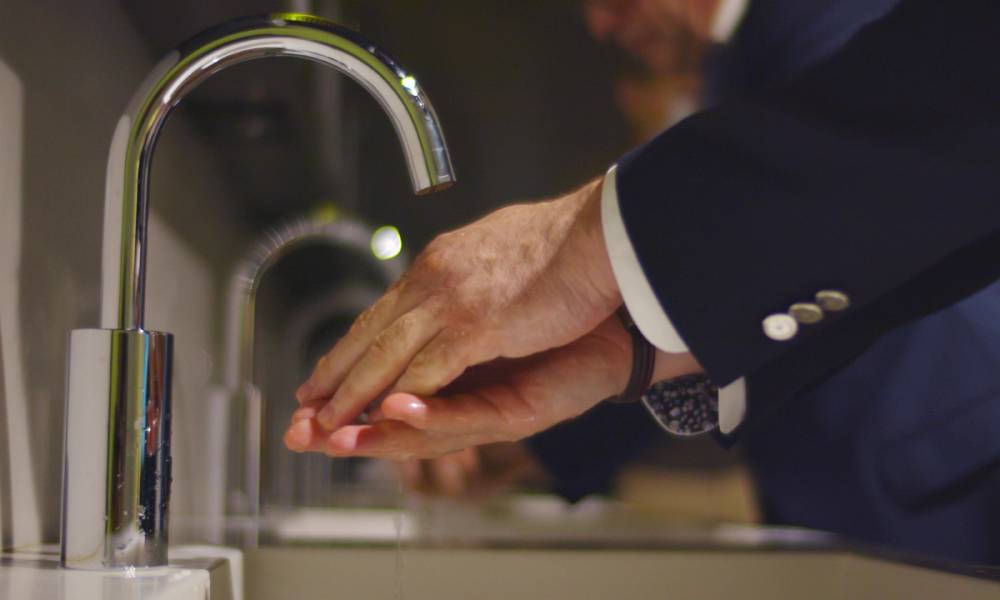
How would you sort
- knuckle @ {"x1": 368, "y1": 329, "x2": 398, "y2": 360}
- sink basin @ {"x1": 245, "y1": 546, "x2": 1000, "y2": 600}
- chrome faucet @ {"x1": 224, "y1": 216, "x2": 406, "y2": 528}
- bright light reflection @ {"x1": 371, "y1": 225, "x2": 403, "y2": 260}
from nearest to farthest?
knuckle @ {"x1": 368, "y1": 329, "x2": 398, "y2": 360}
sink basin @ {"x1": 245, "y1": 546, "x2": 1000, "y2": 600}
chrome faucet @ {"x1": 224, "y1": 216, "x2": 406, "y2": 528}
bright light reflection @ {"x1": 371, "y1": 225, "x2": 403, "y2": 260}

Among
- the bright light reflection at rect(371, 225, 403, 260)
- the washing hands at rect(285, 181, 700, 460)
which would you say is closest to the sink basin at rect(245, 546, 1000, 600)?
the washing hands at rect(285, 181, 700, 460)

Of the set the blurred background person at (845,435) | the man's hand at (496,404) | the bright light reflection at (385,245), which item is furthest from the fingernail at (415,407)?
the bright light reflection at (385,245)

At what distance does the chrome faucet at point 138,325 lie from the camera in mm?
373

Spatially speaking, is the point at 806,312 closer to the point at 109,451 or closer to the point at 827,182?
the point at 827,182

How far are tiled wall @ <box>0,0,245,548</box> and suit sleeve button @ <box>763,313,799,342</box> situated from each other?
323mm

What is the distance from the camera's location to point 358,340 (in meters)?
0.45

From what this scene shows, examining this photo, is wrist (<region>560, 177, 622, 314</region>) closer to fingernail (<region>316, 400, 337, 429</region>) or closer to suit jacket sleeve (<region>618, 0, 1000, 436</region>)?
suit jacket sleeve (<region>618, 0, 1000, 436</region>)

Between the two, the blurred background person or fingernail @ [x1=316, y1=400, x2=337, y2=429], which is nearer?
fingernail @ [x1=316, y1=400, x2=337, y2=429]

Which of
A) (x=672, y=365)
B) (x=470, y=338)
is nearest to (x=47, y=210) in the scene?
(x=470, y=338)

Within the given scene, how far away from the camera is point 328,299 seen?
1031 mm

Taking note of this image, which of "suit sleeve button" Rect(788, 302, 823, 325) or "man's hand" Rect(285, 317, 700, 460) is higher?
"suit sleeve button" Rect(788, 302, 823, 325)

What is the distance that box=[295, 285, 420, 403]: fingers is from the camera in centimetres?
44

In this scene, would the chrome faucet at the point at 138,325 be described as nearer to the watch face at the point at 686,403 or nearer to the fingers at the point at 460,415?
the fingers at the point at 460,415

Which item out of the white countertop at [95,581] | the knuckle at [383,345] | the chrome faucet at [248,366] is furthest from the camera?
the chrome faucet at [248,366]
